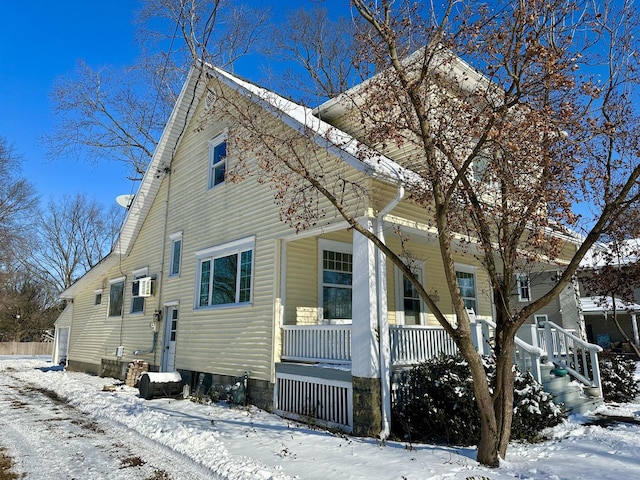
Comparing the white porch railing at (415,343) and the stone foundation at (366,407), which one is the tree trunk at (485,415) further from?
the white porch railing at (415,343)

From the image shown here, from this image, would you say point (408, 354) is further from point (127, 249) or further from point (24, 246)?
point (24, 246)

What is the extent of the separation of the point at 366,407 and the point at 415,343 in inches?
64.1

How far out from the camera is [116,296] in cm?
1623

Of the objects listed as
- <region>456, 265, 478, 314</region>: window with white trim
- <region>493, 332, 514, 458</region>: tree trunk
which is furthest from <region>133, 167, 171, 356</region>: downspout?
<region>493, 332, 514, 458</region>: tree trunk

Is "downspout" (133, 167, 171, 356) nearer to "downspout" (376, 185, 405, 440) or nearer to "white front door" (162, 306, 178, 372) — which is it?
"white front door" (162, 306, 178, 372)

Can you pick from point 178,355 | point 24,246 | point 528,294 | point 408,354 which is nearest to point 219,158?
point 178,355

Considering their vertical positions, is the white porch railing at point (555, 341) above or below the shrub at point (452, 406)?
above

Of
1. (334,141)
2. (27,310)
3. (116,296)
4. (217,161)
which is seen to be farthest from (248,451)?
(27,310)

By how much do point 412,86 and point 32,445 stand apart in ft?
24.4

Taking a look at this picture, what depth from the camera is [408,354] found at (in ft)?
24.7

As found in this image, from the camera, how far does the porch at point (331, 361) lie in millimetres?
7340

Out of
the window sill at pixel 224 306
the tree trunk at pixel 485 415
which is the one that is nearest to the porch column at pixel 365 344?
the tree trunk at pixel 485 415

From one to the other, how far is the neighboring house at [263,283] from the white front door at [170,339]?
40 mm

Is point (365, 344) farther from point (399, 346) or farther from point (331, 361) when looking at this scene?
point (331, 361)
